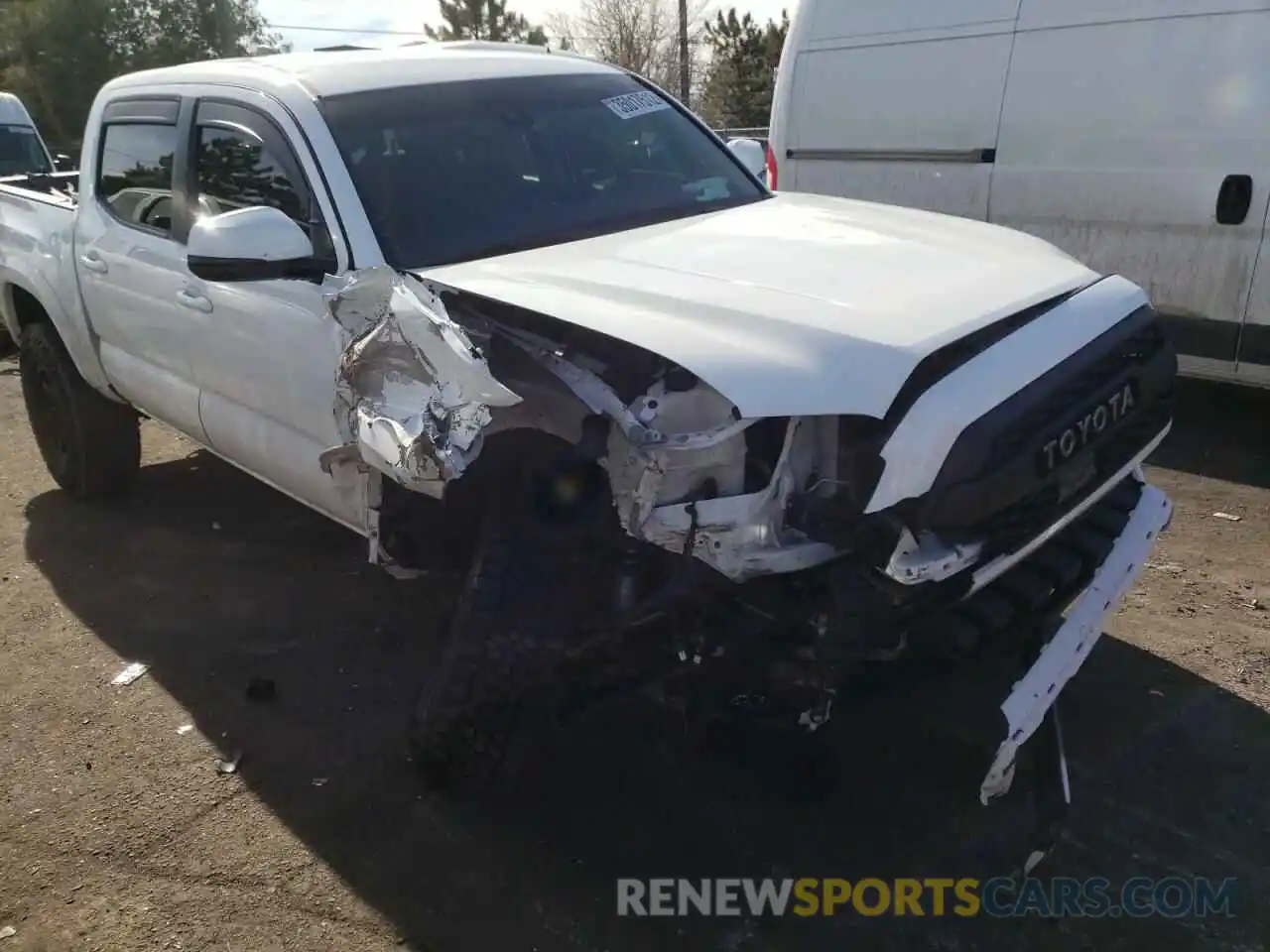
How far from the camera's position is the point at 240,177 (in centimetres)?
367

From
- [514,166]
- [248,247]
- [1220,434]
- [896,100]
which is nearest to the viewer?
[248,247]

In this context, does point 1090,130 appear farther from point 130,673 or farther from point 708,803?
point 130,673

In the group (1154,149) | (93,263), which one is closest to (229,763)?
(93,263)

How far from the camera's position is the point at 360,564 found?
4609 mm

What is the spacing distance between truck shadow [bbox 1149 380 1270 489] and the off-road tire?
3.59 m

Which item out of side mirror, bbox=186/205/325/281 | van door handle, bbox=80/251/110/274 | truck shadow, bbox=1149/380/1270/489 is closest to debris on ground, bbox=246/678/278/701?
side mirror, bbox=186/205/325/281

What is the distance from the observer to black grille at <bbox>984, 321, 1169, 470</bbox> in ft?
7.63

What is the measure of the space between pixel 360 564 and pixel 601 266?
2238mm

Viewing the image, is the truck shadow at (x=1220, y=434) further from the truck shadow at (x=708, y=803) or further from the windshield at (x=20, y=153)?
the windshield at (x=20, y=153)

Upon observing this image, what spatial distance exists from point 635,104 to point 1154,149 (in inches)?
103

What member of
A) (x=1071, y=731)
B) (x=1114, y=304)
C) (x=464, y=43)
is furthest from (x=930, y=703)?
(x=464, y=43)

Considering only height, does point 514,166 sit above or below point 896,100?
below

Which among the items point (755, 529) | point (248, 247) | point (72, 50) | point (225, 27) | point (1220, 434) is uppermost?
point (225, 27)

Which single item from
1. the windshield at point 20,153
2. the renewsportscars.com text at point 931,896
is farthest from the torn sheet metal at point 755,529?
the windshield at point 20,153
